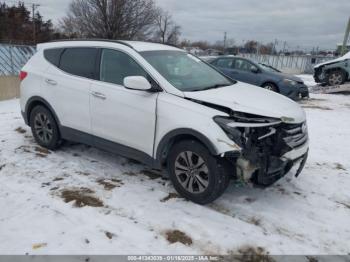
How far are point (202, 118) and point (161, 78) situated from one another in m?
0.79

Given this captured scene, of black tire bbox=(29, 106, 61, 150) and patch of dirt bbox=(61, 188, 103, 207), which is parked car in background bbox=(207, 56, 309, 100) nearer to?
black tire bbox=(29, 106, 61, 150)

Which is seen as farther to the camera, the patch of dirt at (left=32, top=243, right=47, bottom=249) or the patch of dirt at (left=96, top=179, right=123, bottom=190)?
the patch of dirt at (left=96, top=179, right=123, bottom=190)

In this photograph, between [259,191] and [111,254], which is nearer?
[111,254]

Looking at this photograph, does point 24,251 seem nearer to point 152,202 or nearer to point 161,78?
point 152,202

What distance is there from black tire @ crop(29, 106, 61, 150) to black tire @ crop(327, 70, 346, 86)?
13.1 meters

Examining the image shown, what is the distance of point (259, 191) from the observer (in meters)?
4.18

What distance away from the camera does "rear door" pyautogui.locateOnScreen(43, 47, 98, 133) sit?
180 inches

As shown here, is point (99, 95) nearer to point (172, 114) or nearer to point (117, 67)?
point (117, 67)

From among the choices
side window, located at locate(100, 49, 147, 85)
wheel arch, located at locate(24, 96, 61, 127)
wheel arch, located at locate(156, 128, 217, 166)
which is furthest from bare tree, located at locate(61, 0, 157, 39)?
wheel arch, located at locate(156, 128, 217, 166)

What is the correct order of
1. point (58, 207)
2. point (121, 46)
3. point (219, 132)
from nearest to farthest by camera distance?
point (219, 132) → point (58, 207) → point (121, 46)

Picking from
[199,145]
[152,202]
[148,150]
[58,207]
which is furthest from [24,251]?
[199,145]

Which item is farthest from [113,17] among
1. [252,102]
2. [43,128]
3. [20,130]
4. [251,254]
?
[251,254]

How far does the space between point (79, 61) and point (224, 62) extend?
8.24 meters

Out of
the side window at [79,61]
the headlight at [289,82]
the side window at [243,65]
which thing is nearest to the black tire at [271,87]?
the headlight at [289,82]
